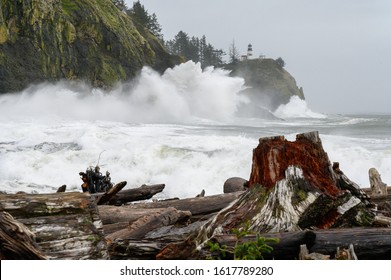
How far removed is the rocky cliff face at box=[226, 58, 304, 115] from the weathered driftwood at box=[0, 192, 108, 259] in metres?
86.0

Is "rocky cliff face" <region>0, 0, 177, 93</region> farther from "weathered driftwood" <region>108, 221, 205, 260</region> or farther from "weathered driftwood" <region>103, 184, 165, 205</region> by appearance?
"weathered driftwood" <region>108, 221, 205, 260</region>

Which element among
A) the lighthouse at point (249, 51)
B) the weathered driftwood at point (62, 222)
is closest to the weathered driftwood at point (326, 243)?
the weathered driftwood at point (62, 222)

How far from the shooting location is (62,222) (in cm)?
302

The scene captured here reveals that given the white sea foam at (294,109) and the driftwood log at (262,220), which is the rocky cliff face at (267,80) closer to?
the white sea foam at (294,109)

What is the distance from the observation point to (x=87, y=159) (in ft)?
53.9

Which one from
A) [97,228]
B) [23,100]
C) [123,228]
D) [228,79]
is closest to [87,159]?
[123,228]

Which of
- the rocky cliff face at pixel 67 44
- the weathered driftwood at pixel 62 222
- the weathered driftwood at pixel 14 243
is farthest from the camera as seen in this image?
the rocky cliff face at pixel 67 44

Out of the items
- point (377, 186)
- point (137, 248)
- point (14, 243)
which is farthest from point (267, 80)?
point (14, 243)

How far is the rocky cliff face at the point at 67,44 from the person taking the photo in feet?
115

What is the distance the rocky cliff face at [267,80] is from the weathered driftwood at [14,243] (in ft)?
284

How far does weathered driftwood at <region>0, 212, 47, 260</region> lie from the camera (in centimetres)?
252

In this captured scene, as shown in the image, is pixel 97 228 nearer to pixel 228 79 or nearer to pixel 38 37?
pixel 38 37

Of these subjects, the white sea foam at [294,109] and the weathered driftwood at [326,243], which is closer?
the weathered driftwood at [326,243]

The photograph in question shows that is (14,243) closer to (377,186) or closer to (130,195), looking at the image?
(130,195)
